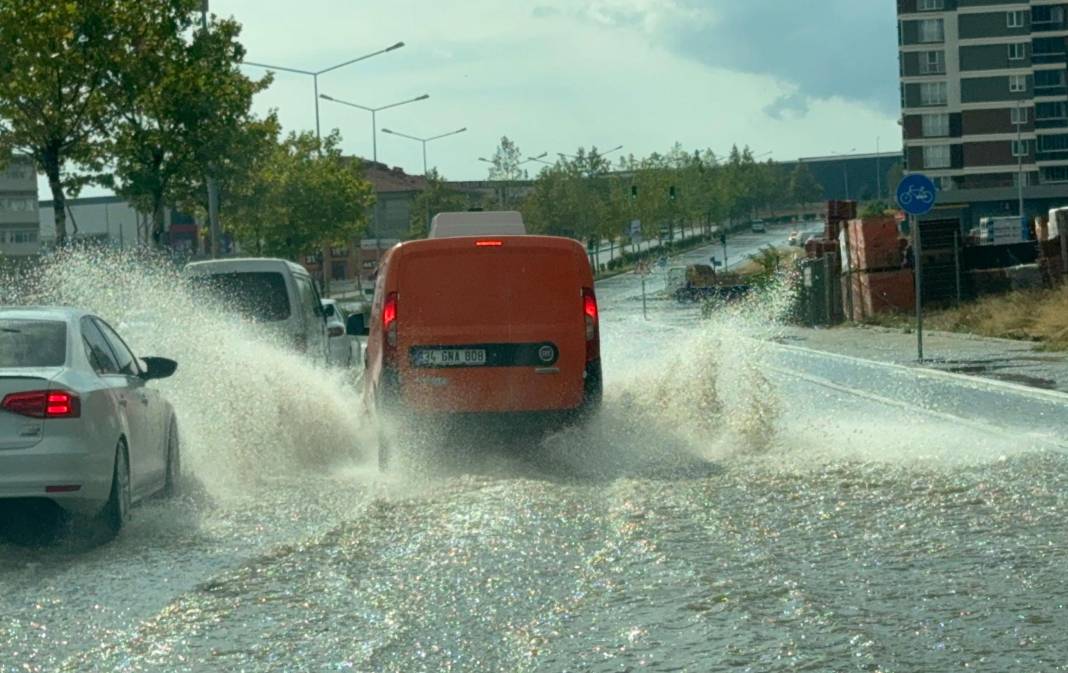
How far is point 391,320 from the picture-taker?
1430cm

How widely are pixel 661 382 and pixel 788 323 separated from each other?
33.3 m

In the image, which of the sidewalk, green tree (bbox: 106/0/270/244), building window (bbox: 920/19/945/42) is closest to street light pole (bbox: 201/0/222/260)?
green tree (bbox: 106/0/270/244)

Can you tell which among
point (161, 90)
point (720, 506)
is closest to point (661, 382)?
point (720, 506)

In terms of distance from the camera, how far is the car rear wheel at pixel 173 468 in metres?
13.0

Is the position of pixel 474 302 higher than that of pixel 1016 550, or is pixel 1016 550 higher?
pixel 474 302

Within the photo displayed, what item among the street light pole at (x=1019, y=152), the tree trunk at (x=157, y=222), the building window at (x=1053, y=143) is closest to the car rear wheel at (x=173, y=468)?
the tree trunk at (x=157, y=222)

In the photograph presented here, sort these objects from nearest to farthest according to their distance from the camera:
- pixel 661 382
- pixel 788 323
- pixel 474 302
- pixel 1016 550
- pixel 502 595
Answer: pixel 502 595
pixel 1016 550
pixel 474 302
pixel 661 382
pixel 788 323

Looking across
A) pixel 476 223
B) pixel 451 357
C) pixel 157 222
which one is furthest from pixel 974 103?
pixel 451 357

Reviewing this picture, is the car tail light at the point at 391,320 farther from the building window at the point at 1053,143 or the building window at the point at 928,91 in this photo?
the building window at the point at 1053,143

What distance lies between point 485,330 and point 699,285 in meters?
69.8

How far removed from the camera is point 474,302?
14.3 meters

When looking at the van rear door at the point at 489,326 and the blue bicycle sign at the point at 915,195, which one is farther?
the blue bicycle sign at the point at 915,195

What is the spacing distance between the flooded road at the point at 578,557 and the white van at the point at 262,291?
4160 millimetres

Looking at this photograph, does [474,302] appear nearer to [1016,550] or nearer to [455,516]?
[455,516]
